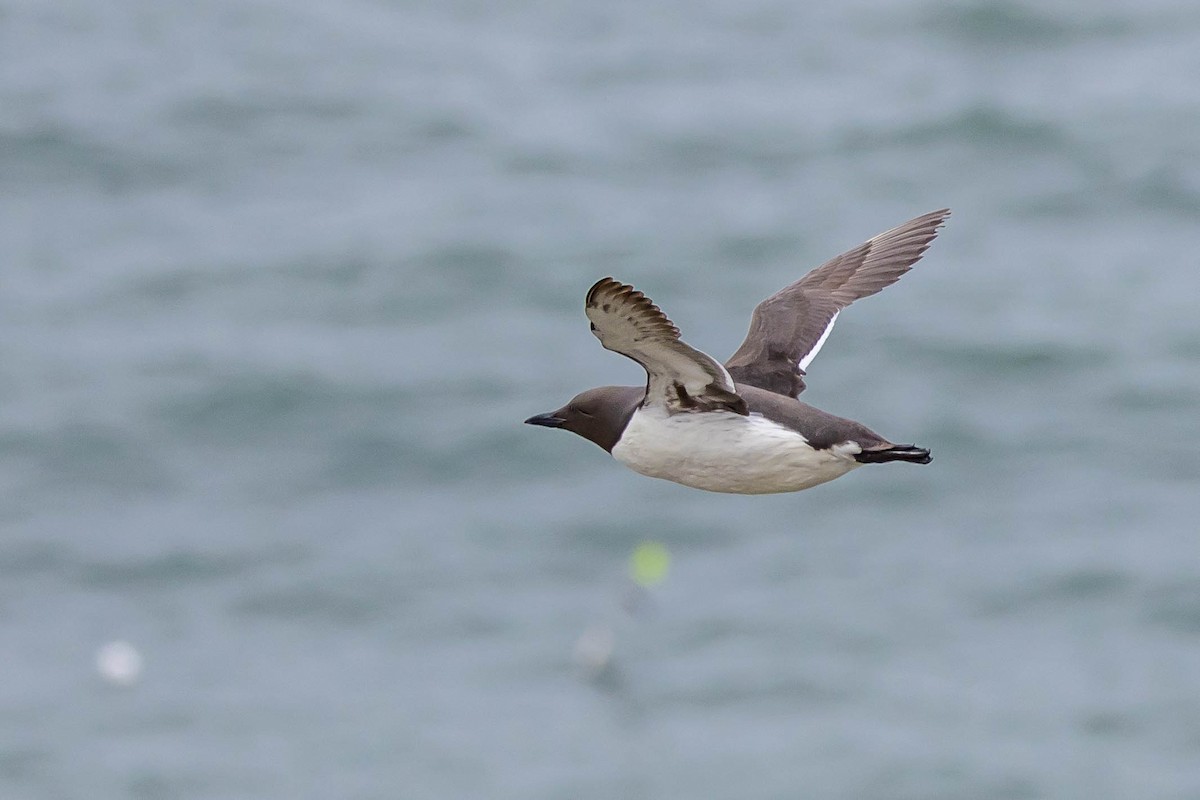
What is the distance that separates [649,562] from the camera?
21.0 m

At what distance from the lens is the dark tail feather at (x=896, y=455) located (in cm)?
816

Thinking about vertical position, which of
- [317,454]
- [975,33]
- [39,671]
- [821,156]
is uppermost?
[975,33]

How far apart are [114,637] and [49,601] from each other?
0.75m

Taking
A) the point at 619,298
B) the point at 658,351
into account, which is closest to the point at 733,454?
the point at 658,351

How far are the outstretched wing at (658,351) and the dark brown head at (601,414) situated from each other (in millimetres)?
242

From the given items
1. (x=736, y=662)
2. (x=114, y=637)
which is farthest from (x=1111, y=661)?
(x=114, y=637)

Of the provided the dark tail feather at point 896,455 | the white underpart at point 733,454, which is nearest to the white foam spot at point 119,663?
the white underpart at point 733,454

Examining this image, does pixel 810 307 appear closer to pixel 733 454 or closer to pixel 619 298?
pixel 733 454

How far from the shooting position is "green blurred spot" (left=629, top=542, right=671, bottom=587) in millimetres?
20844

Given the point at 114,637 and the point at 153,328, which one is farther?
the point at 153,328

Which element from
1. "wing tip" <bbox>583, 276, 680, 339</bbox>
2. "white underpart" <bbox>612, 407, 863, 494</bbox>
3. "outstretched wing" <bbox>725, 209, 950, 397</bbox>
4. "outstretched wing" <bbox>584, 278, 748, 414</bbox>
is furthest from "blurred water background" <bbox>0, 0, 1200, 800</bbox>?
"wing tip" <bbox>583, 276, 680, 339</bbox>

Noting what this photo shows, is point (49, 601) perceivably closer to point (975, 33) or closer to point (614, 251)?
point (614, 251)

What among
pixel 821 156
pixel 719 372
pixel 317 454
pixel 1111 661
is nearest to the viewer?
pixel 719 372

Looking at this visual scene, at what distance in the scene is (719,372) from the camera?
8414 millimetres
